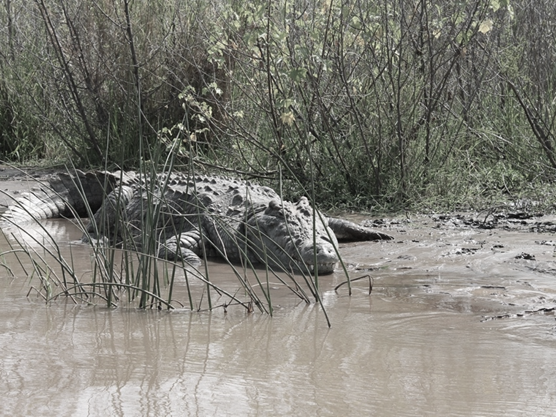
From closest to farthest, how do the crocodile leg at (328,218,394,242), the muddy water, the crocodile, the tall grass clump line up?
the muddy water < the tall grass clump < the crocodile < the crocodile leg at (328,218,394,242)

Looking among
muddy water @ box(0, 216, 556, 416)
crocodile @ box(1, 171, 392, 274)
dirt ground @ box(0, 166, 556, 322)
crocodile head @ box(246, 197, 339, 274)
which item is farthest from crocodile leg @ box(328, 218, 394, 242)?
muddy water @ box(0, 216, 556, 416)

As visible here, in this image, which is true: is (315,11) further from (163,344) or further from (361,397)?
(361,397)

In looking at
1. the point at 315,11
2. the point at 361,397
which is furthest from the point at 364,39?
the point at 361,397

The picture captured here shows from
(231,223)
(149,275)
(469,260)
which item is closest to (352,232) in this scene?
(231,223)

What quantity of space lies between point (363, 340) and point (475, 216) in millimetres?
3291

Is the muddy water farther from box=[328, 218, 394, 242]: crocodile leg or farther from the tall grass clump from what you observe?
box=[328, 218, 394, 242]: crocodile leg

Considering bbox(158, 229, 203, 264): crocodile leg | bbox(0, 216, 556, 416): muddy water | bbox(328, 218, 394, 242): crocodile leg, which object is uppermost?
bbox(328, 218, 394, 242): crocodile leg

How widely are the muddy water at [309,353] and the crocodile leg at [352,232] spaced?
1.14m

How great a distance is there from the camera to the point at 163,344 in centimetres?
294

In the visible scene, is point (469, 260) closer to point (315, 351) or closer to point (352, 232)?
point (352, 232)

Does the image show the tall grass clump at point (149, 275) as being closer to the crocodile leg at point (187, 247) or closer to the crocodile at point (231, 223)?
the crocodile leg at point (187, 247)

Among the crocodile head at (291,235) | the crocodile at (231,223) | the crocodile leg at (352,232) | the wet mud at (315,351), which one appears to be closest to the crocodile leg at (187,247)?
the crocodile at (231,223)

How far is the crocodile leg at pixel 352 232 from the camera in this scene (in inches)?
218

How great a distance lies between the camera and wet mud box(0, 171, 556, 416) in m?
2.28
